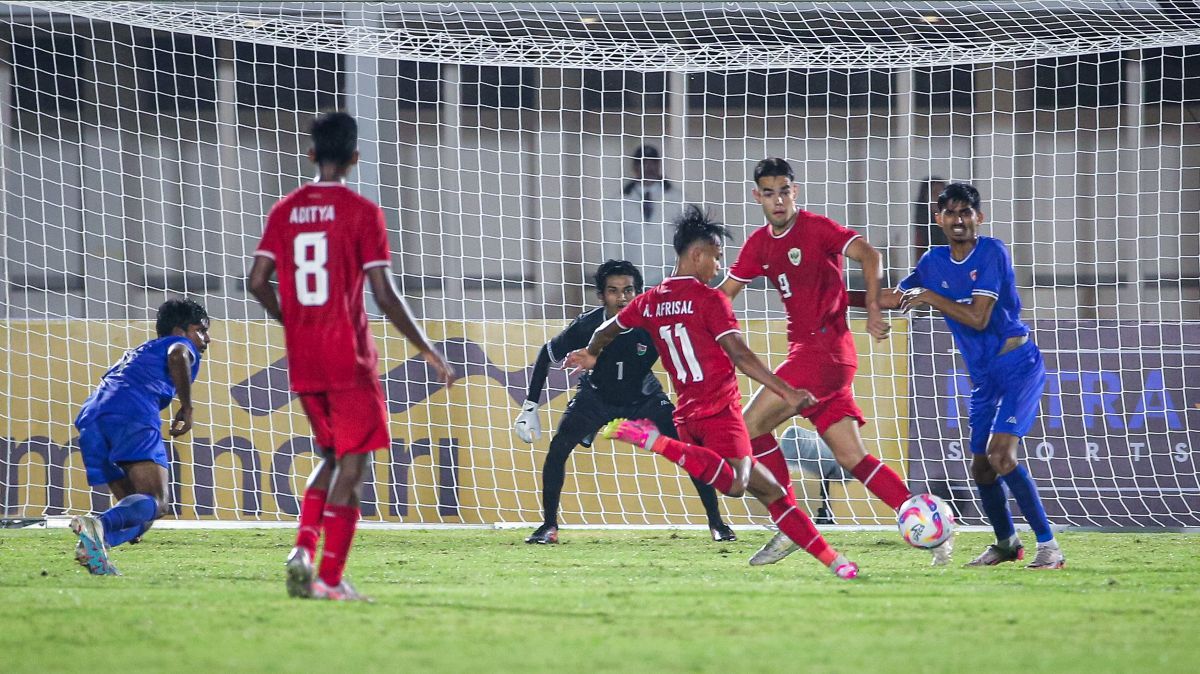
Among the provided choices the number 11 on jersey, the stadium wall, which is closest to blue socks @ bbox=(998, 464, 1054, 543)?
the number 11 on jersey

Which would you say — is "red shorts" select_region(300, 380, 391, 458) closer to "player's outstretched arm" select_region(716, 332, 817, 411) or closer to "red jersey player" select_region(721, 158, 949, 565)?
"player's outstretched arm" select_region(716, 332, 817, 411)

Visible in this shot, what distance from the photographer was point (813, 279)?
227 inches

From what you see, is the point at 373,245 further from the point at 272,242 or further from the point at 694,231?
the point at 694,231

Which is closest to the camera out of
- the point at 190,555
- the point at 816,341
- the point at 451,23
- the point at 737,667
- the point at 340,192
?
the point at 737,667

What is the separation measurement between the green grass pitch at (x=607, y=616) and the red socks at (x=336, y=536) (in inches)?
5.8

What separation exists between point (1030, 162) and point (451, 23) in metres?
4.90

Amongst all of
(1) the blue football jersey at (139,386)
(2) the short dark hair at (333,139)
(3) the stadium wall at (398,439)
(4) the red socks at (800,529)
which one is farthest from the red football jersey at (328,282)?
(3) the stadium wall at (398,439)

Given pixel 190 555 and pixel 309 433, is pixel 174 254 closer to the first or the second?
pixel 309 433

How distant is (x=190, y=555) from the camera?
6758mm

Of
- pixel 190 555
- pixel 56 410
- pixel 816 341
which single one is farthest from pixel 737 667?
pixel 56 410

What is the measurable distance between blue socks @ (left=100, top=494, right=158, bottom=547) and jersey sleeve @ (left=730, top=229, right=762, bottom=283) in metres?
2.67

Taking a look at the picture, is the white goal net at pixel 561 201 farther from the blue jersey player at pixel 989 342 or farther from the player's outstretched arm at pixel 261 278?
the player's outstretched arm at pixel 261 278

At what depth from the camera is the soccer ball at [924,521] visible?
219 inches

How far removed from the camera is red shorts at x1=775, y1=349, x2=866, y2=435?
18.7ft
